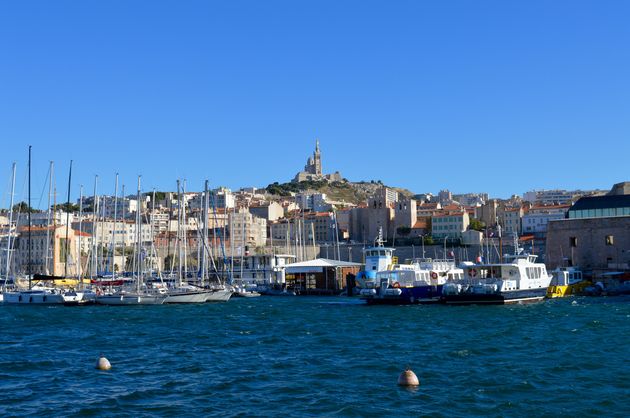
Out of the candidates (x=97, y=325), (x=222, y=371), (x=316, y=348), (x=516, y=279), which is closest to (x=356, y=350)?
(x=316, y=348)

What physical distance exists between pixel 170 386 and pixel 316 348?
6.83 m

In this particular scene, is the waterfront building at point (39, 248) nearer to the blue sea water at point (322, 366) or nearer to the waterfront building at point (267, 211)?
the waterfront building at point (267, 211)

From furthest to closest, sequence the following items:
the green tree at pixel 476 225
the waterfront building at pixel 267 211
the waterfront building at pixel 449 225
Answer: the waterfront building at pixel 267 211 < the green tree at pixel 476 225 < the waterfront building at pixel 449 225

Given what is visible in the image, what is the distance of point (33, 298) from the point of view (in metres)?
45.8

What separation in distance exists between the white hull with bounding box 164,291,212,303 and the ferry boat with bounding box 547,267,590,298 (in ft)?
69.6

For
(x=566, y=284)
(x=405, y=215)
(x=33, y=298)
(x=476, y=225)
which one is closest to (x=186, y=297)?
(x=33, y=298)

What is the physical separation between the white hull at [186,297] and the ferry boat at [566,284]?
21223mm

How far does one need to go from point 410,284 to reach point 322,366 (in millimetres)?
24448

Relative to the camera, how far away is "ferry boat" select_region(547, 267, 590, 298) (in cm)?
4746

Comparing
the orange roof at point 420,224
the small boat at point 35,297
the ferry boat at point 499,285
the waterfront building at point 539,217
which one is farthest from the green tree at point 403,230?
the small boat at point 35,297

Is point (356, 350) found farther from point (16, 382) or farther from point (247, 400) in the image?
point (16, 382)

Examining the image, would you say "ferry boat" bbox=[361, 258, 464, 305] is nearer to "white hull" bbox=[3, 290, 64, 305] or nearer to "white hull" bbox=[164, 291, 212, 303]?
"white hull" bbox=[164, 291, 212, 303]

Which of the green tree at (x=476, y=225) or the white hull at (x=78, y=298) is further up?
the green tree at (x=476, y=225)

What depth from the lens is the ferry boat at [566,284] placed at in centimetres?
4746
